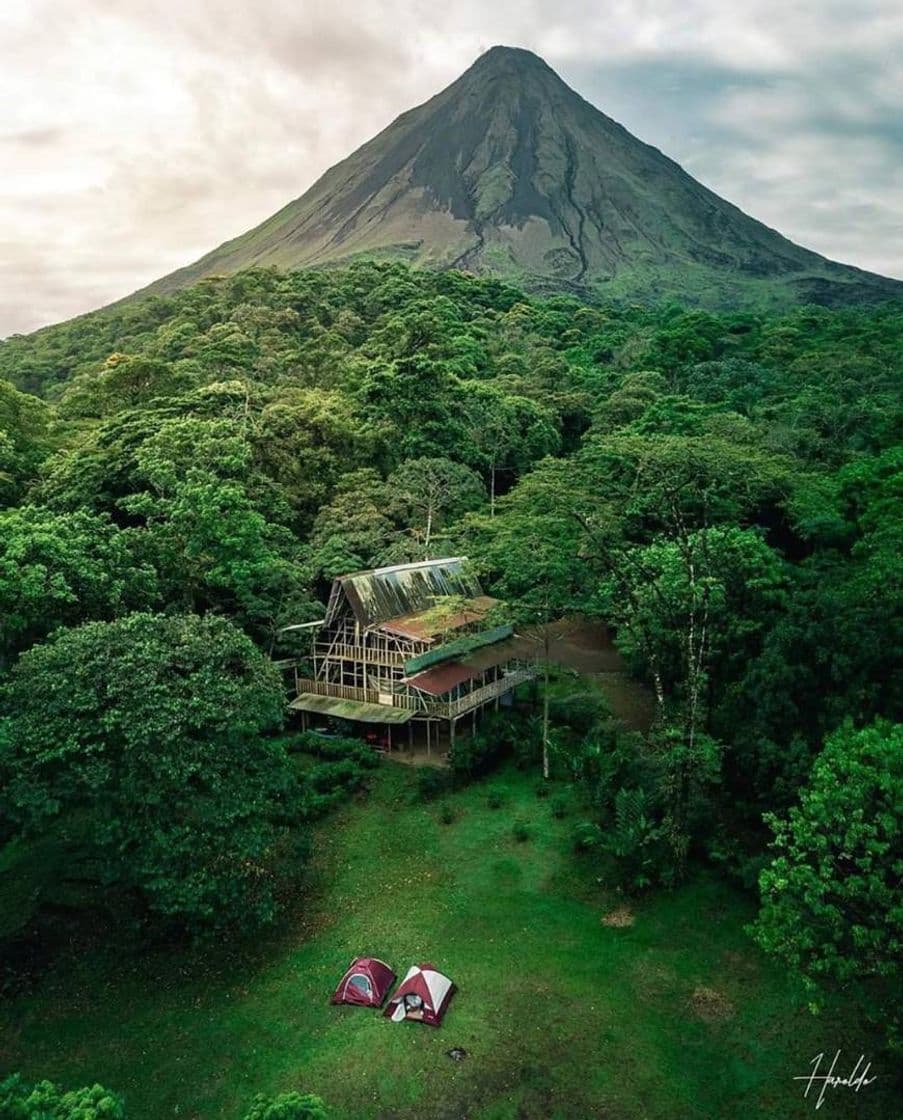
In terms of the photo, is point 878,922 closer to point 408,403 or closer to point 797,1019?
point 797,1019

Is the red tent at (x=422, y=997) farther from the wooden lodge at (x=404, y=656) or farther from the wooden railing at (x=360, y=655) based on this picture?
the wooden railing at (x=360, y=655)

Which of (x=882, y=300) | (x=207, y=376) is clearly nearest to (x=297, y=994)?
(x=207, y=376)

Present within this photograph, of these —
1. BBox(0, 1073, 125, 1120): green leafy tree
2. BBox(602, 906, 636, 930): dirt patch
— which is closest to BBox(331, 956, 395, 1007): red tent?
BBox(602, 906, 636, 930): dirt patch

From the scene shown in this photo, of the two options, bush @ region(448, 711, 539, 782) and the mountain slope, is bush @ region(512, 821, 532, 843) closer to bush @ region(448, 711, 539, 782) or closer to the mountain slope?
bush @ region(448, 711, 539, 782)

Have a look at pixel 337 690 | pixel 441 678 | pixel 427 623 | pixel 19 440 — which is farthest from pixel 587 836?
pixel 19 440

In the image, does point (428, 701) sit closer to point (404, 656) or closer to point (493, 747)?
point (404, 656)

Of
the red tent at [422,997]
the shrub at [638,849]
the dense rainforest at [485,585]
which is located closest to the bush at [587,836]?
the dense rainforest at [485,585]
